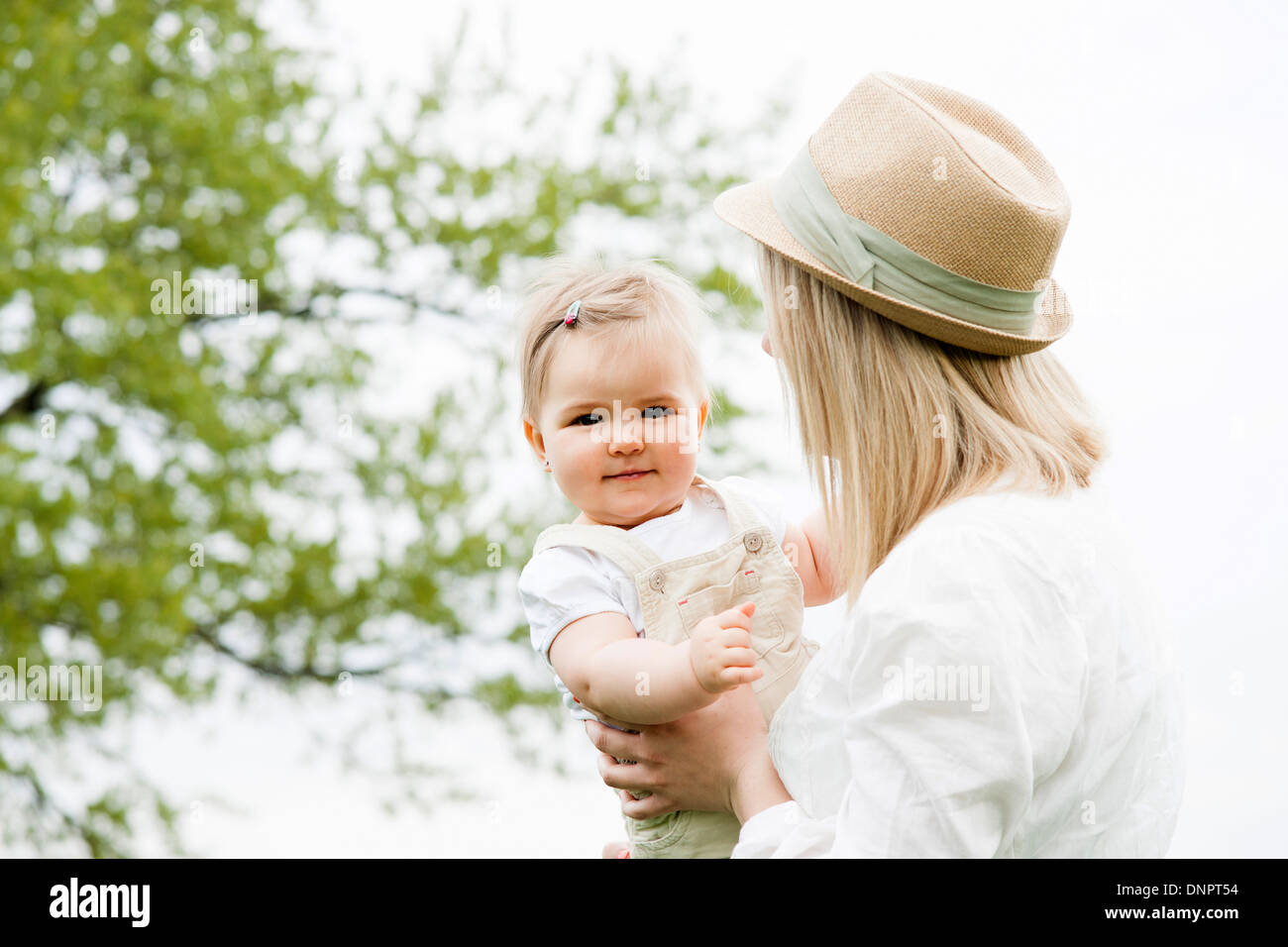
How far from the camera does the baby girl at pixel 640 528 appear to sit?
2227mm

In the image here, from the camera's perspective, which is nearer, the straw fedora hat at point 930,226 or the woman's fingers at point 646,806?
the straw fedora hat at point 930,226

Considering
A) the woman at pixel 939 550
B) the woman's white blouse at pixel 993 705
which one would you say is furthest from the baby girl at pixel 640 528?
the woman's white blouse at pixel 993 705

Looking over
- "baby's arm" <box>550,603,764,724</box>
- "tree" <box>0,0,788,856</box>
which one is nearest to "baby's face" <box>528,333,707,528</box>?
"baby's arm" <box>550,603,764,724</box>

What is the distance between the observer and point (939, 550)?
1.71 meters

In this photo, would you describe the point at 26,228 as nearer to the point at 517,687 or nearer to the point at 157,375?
the point at 157,375

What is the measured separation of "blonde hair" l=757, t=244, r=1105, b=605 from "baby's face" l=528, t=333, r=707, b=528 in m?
0.30

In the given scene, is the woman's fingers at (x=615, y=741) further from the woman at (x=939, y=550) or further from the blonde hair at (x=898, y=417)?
the blonde hair at (x=898, y=417)

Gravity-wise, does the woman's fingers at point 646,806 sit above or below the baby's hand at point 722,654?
below

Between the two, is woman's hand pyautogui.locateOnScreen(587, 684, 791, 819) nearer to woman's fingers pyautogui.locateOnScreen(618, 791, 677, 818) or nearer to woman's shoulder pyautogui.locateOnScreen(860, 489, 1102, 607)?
woman's fingers pyautogui.locateOnScreen(618, 791, 677, 818)

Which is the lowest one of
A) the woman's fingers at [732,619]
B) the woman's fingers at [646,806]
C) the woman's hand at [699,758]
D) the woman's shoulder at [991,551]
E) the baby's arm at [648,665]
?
the woman's fingers at [646,806]

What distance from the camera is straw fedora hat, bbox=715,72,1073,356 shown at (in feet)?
6.35

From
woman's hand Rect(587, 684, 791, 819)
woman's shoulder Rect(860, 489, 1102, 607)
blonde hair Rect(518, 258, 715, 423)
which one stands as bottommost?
woman's hand Rect(587, 684, 791, 819)

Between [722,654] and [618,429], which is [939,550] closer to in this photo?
[722,654]
